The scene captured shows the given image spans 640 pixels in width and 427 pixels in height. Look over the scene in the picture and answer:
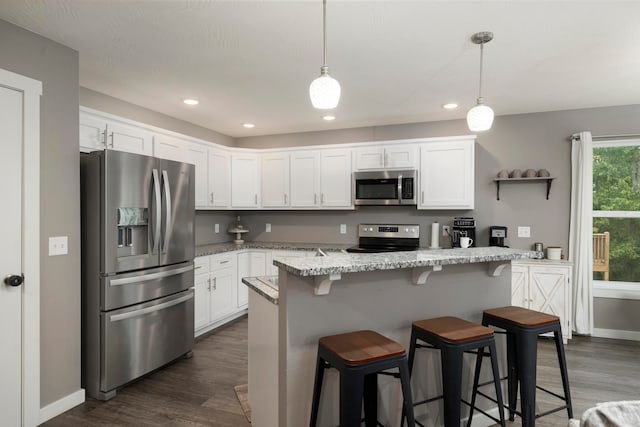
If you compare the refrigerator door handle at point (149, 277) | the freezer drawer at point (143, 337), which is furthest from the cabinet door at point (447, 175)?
the freezer drawer at point (143, 337)

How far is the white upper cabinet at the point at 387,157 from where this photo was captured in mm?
4324

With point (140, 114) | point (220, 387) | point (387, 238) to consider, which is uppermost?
point (140, 114)

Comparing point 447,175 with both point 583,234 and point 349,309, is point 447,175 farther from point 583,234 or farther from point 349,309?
point 349,309

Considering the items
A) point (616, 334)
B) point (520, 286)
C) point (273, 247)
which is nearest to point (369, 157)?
point (273, 247)

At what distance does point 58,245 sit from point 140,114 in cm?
196

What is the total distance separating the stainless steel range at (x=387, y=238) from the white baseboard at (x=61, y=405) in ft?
9.75

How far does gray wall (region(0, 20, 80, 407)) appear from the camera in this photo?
7.61 feet

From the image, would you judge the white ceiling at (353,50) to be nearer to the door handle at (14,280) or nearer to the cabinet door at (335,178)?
the cabinet door at (335,178)

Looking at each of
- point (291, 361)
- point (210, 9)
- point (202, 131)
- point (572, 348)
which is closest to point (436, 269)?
point (291, 361)

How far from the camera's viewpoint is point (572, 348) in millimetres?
3559

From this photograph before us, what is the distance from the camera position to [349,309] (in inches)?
73.4

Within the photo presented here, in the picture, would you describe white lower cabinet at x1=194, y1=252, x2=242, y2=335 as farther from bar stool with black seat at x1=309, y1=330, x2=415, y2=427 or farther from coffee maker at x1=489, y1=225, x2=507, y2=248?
coffee maker at x1=489, y1=225, x2=507, y2=248

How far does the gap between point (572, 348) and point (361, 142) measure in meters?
3.32

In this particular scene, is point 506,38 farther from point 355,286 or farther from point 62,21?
point 62,21
